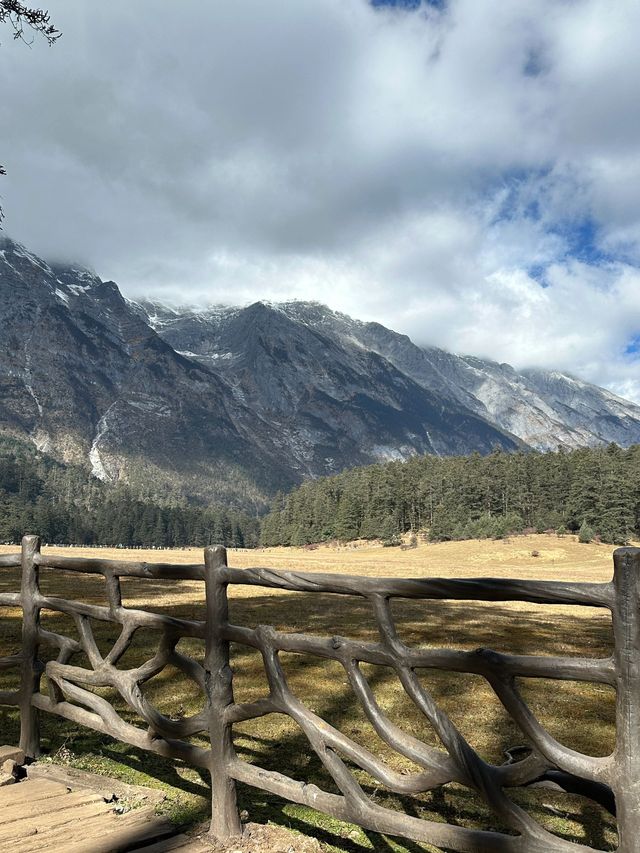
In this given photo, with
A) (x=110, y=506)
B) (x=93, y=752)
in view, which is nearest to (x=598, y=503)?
(x=93, y=752)

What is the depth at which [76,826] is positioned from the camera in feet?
13.7

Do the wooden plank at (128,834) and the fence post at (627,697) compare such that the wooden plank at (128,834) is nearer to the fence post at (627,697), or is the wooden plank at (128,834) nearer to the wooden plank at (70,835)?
the wooden plank at (70,835)

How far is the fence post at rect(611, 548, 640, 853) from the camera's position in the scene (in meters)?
2.63

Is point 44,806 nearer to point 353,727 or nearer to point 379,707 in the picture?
point 379,707

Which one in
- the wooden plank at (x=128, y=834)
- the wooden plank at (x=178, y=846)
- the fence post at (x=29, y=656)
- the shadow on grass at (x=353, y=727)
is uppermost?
the fence post at (x=29, y=656)

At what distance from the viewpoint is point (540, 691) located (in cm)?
932

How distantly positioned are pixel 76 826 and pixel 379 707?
2384 mm

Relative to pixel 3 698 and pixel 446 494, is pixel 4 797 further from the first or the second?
pixel 446 494

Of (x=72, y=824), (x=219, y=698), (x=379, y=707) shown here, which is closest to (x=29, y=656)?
(x=72, y=824)

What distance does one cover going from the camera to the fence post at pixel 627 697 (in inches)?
103

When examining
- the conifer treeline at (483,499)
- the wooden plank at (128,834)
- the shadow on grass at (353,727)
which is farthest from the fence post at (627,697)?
the conifer treeline at (483,499)

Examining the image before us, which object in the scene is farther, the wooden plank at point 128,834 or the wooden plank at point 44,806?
the wooden plank at point 44,806

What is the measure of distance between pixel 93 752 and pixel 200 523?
591 ft

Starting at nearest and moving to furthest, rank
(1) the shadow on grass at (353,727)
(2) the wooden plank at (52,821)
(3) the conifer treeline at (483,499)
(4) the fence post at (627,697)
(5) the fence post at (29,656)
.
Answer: (4) the fence post at (627,697), (2) the wooden plank at (52,821), (1) the shadow on grass at (353,727), (5) the fence post at (29,656), (3) the conifer treeline at (483,499)
